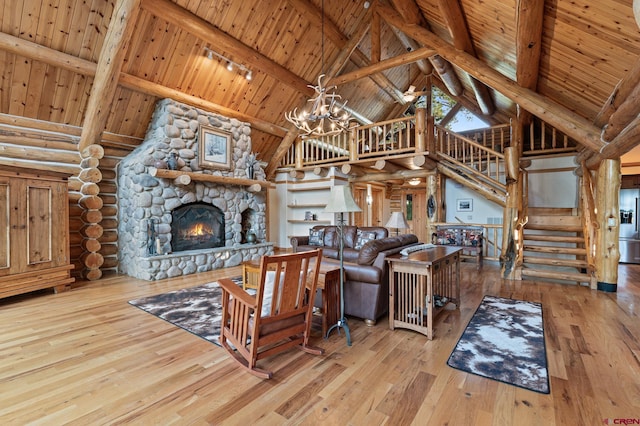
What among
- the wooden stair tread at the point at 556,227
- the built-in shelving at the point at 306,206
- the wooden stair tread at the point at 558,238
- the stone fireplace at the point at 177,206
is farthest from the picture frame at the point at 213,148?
the wooden stair tread at the point at 556,227

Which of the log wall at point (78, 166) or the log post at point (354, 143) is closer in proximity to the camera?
the log wall at point (78, 166)

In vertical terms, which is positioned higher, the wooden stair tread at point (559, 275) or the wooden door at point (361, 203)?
the wooden door at point (361, 203)

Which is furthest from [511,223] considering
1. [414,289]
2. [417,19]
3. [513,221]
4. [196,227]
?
[196,227]

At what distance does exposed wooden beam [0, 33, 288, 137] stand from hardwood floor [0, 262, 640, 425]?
3.57 m

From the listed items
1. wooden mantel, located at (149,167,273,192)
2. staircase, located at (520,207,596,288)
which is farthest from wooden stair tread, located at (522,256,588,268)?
wooden mantel, located at (149,167,273,192)

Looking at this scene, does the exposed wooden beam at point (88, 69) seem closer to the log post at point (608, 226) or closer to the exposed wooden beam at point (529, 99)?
the exposed wooden beam at point (529, 99)

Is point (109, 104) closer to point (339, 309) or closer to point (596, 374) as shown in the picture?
point (339, 309)

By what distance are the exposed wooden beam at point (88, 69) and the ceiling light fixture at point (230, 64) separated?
899 millimetres

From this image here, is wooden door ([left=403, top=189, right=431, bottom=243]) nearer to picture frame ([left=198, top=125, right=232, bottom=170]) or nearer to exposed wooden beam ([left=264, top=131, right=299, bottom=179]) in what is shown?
exposed wooden beam ([left=264, top=131, right=299, bottom=179])

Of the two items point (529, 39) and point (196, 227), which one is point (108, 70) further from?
point (529, 39)

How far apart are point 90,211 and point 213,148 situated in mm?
2548

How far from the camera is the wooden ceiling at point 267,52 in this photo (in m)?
3.28

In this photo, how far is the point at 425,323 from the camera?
3117mm

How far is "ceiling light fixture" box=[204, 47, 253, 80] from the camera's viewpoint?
18.4ft
